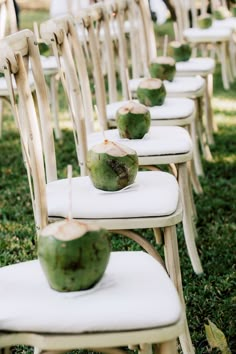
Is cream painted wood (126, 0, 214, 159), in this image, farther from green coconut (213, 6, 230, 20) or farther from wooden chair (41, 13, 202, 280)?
green coconut (213, 6, 230, 20)

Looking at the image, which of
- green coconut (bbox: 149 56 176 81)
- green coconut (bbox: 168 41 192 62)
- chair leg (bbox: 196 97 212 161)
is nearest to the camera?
green coconut (bbox: 149 56 176 81)

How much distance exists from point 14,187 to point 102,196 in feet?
6.67

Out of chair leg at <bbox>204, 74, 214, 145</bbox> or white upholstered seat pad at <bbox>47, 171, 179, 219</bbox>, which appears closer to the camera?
white upholstered seat pad at <bbox>47, 171, 179, 219</bbox>

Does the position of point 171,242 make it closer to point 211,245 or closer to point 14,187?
point 211,245

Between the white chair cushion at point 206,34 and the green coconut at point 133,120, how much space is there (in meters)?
3.09

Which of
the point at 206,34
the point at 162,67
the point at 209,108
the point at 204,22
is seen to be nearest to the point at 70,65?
the point at 162,67

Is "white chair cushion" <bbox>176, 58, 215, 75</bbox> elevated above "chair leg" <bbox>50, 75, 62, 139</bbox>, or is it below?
above

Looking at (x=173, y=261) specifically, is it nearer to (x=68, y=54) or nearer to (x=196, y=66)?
(x=68, y=54)

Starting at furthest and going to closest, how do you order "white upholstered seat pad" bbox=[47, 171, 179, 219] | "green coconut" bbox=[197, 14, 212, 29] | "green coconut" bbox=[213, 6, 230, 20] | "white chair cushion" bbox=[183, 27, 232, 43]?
"green coconut" bbox=[213, 6, 230, 20], "green coconut" bbox=[197, 14, 212, 29], "white chair cushion" bbox=[183, 27, 232, 43], "white upholstered seat pad" bbox=[47, 171, 179, 219]

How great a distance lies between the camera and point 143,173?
2.37 m

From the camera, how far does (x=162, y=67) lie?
11.8 feet

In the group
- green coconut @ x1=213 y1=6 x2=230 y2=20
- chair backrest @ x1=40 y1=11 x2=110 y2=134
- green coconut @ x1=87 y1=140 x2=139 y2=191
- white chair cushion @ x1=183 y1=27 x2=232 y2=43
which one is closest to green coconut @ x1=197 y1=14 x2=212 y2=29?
white chair cushion @ x1=183 y1=27 x2=232 y2=43

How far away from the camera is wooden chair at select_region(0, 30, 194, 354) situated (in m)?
1.43

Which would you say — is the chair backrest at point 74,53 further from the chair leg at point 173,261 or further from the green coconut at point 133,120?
the chair leg at point 173,261
